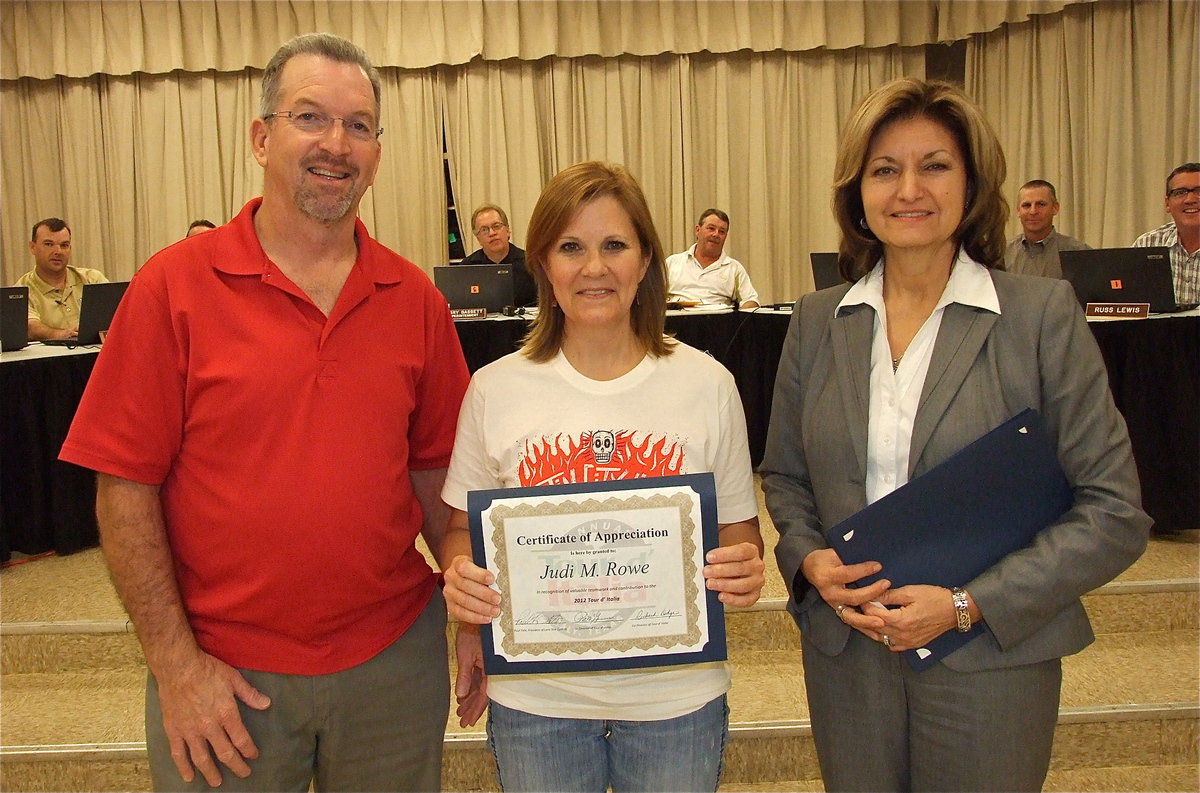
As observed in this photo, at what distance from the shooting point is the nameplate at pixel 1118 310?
13.5 feet

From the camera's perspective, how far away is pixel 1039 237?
6.44 metres

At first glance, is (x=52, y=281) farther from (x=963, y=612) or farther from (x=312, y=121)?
(x=963, y=612)

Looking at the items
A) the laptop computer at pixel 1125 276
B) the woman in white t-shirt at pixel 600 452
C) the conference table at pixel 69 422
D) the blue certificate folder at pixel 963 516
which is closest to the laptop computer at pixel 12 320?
the conference table at pixel 69 422

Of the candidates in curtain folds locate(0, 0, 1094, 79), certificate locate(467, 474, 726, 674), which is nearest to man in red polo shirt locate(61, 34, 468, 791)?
certificate locate(467, 474, 726, 674)

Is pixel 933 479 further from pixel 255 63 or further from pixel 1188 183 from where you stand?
pixel 255 63

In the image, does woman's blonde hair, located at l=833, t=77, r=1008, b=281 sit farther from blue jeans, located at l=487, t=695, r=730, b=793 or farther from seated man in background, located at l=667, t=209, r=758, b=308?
seated man in background, located at l=667, t=209, r=758, b=308

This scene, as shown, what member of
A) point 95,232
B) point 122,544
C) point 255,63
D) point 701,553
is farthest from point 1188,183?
point 95,232

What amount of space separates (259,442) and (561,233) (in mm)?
620

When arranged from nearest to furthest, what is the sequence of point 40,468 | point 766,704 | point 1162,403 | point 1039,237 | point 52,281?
point 766,704 → point 1162,403 → point 40,468 → point 1039,237 → point 52,281

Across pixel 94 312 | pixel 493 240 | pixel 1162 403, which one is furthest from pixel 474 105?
pixel 1162 403

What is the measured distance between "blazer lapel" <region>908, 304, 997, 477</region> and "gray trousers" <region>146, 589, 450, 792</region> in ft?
3.16

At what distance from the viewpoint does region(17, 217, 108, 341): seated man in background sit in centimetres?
639

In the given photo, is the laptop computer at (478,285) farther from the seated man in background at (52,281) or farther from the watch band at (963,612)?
the watch band at (963,612)

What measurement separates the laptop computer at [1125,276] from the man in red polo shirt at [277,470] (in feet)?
12.2
